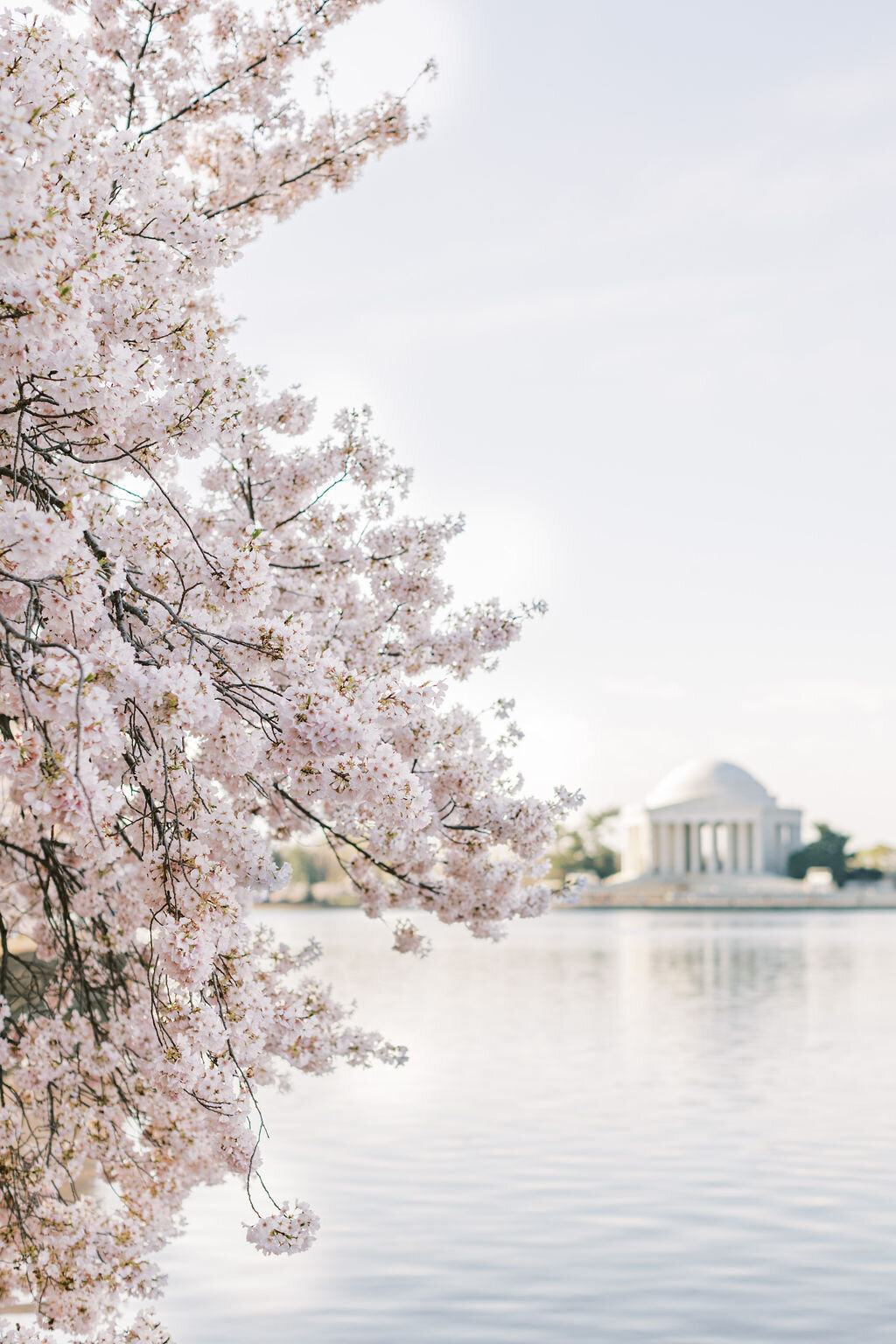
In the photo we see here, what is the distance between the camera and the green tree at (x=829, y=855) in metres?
145

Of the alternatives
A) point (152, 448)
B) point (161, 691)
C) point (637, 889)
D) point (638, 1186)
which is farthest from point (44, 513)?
point (637, 889)

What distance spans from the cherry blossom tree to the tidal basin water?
3199mm

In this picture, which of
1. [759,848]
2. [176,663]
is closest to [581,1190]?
[176,663]

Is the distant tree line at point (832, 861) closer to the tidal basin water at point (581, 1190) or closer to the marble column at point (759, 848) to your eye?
the marble column at point (759, 848)

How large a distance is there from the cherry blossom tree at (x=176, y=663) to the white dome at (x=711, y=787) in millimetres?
146631

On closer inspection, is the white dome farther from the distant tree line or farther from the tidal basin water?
the tidal basin water

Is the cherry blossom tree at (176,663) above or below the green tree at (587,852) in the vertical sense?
below

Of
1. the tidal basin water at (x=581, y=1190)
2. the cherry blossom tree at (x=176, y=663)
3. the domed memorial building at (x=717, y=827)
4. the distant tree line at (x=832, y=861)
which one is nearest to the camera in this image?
the cherry blossom tree at (x=176, y=663)

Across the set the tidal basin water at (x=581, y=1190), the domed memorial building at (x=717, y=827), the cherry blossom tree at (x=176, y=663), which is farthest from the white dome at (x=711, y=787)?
the cherry blossom tree at (x=176, y=663)

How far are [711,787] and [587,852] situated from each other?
17.3 metres

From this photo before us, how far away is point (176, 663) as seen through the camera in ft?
18.2

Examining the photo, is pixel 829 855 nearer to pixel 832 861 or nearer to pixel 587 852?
pixel 832 861

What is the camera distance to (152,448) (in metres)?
7.00

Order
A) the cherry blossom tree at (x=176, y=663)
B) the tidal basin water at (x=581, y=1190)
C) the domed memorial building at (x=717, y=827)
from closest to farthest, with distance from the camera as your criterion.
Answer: the cherry blossom tree at (x=176, y=663), the tidal basin water at (x=581, y=1190), the domed memorial building at (x=717, y=827)
